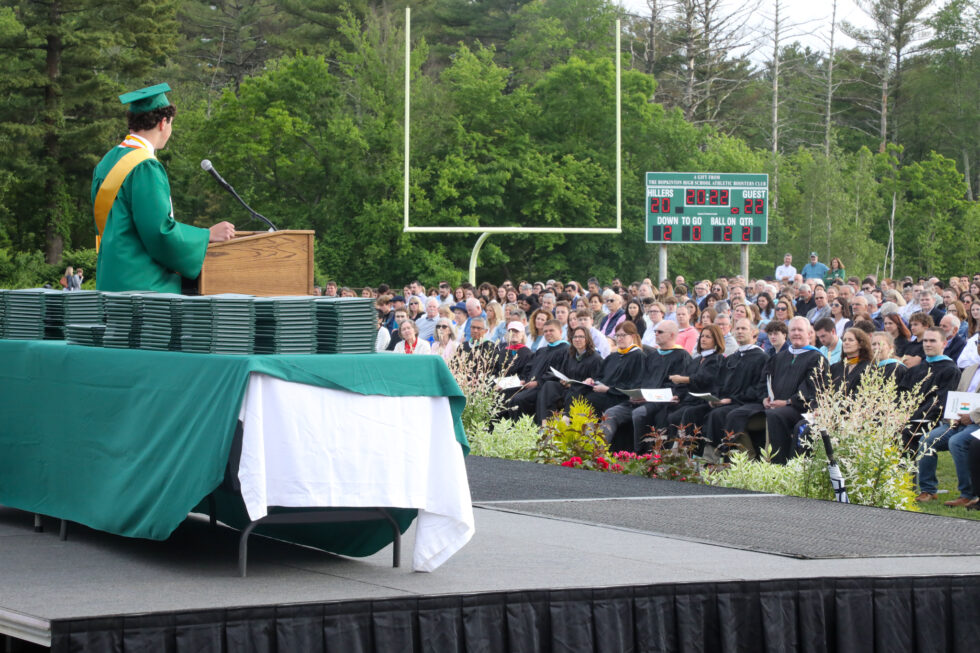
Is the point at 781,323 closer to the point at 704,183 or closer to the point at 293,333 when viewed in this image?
the point at 293,333

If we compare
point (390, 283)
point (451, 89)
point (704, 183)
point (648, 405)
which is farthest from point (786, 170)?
point (648, 405)

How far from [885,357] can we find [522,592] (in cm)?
658

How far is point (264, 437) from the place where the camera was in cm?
492

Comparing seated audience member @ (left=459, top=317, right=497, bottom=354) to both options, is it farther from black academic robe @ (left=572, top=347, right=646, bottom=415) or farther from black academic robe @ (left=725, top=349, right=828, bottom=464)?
black academic robe @ (left=725, top=349, right=828, bottom=464)

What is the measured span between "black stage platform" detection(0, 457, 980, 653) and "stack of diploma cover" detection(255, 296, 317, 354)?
905 millimetres

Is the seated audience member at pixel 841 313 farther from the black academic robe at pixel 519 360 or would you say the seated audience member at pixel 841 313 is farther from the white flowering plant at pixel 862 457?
the white flowering plant at pixel 862 457

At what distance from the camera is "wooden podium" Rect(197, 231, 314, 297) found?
566 centimetres

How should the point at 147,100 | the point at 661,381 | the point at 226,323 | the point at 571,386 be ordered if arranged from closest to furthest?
the point at 226,323, the point at 147,100, the point at 661,381, the point at 571,386

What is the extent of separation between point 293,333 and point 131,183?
1.29 metres

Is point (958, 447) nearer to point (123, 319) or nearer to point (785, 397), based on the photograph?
point (785, 397)

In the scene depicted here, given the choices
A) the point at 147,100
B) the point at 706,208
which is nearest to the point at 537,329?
the point at 147,100

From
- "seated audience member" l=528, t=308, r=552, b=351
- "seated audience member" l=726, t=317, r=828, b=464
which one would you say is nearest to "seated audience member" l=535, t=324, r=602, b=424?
"seated audience member" l=528, t=308, r=552, b=351

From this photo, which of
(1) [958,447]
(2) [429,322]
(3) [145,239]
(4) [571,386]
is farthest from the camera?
(2) [429,322]

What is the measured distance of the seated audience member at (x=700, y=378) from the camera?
39.5 ft
